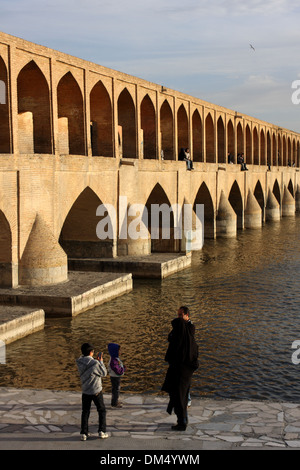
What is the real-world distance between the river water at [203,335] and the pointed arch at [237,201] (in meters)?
11.5

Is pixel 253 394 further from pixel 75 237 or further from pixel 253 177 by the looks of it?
pixel 253 177

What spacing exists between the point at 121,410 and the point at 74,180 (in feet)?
30.2

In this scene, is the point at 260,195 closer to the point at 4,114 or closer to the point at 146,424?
the point at 4,114

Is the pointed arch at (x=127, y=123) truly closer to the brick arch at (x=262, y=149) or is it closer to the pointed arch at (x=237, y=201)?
the pointed arch at (x=237, y=201)

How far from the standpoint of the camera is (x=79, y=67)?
48.6ft

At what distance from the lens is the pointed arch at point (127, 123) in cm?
1822

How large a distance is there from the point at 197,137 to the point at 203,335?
54.0ft

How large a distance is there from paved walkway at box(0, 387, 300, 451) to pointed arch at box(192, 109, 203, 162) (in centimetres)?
1989

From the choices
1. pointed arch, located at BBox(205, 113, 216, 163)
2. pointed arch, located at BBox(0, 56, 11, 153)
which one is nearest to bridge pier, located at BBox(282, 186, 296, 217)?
pointed arch, located at BBox(205, 113, 216, 163)

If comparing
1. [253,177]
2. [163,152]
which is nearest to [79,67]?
[163,152]

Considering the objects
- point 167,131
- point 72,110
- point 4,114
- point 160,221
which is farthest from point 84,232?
point 167,131

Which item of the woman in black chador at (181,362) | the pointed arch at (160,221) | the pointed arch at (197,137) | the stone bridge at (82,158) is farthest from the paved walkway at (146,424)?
the pointed arch at (197,137)

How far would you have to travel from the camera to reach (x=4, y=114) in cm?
1223

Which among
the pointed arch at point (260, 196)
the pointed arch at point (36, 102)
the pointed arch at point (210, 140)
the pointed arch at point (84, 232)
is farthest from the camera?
the pointed arch at point (260, 196)
